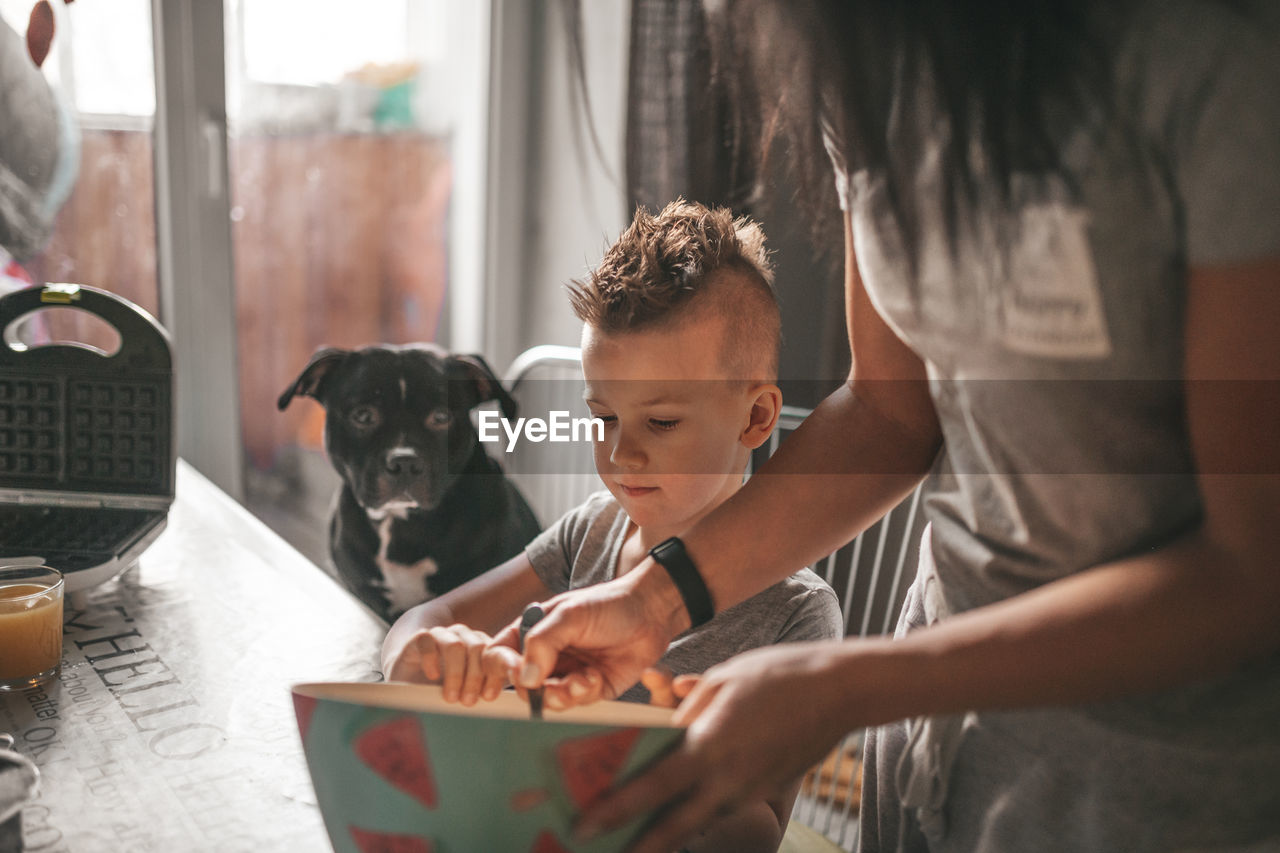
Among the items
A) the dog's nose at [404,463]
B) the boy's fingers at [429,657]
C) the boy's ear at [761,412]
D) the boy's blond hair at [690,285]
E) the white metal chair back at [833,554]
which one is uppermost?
the boy's blond hair at [690,285]

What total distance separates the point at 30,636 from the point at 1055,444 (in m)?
0.78

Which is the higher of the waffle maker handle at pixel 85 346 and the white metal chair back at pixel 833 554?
the waffle maker handle at pixel 85 346

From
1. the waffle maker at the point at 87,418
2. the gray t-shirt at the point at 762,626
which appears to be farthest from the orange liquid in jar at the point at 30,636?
the gray t-shirt at the point at 762,626

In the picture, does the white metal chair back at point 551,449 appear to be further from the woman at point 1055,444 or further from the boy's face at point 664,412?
the woman at point 1055,444

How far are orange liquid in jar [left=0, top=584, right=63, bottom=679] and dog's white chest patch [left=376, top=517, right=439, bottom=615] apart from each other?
432 mm

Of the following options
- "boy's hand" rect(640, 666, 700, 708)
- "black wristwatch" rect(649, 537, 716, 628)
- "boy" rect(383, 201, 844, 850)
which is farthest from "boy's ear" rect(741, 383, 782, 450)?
"boy's hand" rect(640, 666, 700, 708)

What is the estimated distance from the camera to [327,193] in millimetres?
2039

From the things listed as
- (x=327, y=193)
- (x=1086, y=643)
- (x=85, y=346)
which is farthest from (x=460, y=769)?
(x=327, y=193)

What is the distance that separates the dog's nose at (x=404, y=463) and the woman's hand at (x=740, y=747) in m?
0.78

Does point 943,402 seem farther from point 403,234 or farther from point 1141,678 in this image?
point 403,234

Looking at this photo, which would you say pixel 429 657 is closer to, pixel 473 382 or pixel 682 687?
pixel 682 687

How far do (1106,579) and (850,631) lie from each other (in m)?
0.95

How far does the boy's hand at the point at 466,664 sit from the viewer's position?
54cm

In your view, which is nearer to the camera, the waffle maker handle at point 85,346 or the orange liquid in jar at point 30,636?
the orange liquid in jar at point 30,636
